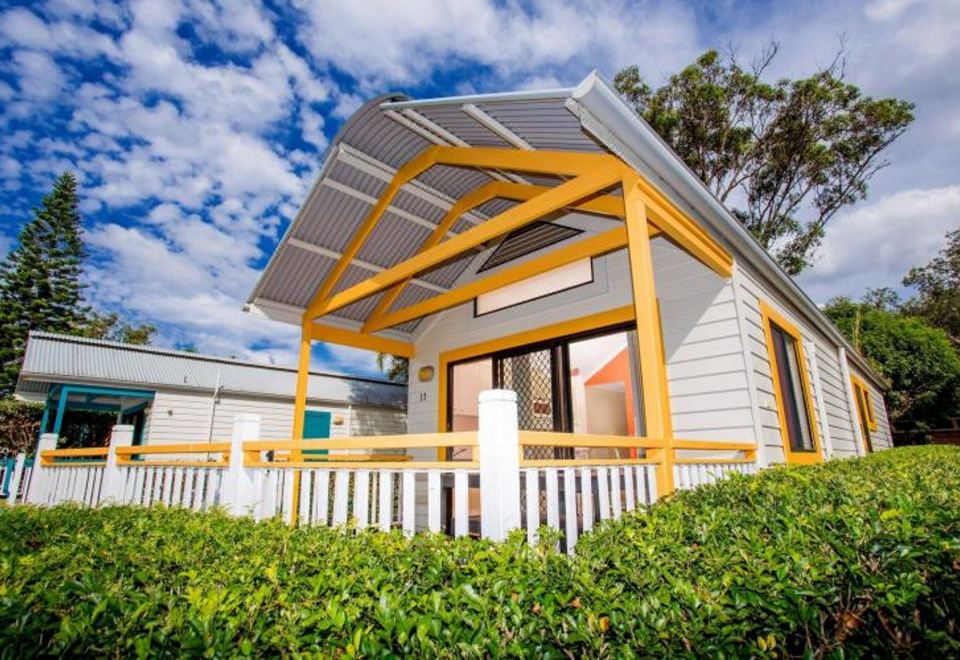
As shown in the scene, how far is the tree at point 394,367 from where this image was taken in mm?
17828

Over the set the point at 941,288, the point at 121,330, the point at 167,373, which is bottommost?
the point at 167,373

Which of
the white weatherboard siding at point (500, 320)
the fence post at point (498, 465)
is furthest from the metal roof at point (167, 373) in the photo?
the fence post at point (498, 465)

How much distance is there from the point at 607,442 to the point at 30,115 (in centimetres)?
3620

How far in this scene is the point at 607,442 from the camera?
2.57m

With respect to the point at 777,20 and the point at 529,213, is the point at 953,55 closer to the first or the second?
the point at 777,20

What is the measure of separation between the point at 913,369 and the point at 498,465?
22488 mm

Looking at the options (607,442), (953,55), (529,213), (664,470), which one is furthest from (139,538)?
(953,55)

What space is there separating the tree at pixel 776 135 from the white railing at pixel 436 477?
13822 mm

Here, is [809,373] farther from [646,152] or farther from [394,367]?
[394,367]

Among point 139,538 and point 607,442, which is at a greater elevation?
point 607,442

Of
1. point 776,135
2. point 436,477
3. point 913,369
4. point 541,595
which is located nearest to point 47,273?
point 436,477

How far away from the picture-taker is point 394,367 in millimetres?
18078

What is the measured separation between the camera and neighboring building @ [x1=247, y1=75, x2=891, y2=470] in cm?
381

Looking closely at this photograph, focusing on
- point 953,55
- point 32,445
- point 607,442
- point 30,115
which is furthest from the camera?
point 30,115
